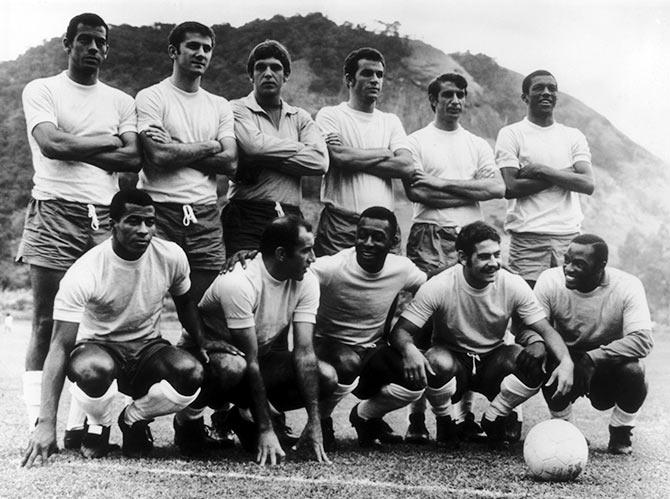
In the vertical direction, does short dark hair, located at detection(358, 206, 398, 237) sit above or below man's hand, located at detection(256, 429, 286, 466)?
above

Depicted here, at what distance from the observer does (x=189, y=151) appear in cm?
461

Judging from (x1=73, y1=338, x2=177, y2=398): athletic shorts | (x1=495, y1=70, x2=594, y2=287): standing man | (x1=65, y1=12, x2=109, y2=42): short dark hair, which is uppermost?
(x1=65, y1=12, x2=109, y2=42): short dark hair

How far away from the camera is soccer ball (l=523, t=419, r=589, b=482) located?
12.7 feet

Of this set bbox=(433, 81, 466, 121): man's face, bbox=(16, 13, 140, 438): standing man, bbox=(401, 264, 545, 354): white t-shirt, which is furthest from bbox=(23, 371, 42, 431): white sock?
bbox=(433, 81, 466, 121): man's face

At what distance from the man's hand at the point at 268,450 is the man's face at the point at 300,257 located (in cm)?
97

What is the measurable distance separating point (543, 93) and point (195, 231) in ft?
9.73

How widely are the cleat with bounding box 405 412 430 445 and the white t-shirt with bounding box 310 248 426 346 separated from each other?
638mm

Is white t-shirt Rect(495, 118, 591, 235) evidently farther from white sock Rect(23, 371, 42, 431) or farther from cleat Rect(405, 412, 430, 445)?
white sock Rect(23, 371, 42, 431)

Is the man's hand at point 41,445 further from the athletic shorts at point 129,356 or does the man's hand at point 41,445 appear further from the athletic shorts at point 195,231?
the athletic shorts at point 195,231

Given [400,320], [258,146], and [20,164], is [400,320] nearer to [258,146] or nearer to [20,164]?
[258,146]

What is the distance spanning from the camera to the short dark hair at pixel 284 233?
4.32 meters

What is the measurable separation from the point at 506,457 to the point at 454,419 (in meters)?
0.66

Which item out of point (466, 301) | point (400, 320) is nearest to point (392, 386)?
point (400, 320)

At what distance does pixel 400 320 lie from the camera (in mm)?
4809
